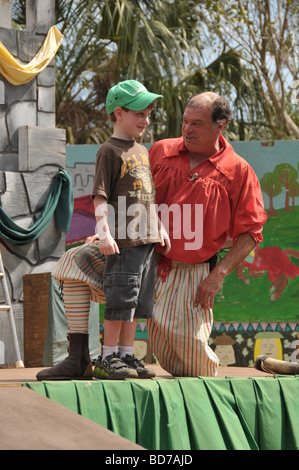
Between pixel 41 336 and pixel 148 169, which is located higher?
pixel 148 169

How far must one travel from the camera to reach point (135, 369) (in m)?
3.58

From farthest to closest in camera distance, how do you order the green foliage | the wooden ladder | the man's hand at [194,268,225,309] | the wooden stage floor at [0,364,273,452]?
the green foliage, the wooden ladder, the man's hand at [194,268,225,309], the wooden stage floor at [0,364,273,452]

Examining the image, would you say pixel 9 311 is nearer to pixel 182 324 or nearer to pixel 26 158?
pixel 26 158

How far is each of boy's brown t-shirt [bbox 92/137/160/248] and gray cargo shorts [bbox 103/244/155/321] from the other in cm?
6

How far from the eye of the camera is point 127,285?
3539 mm

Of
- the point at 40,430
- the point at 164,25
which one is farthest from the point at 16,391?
the point at 164,25

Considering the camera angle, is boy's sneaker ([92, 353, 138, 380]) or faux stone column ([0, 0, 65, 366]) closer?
boy's sneaker ([92, 353, 138, 380])

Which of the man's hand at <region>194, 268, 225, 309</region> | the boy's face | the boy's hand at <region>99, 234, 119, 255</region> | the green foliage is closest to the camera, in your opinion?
the boy's hand at <region>99, 234, 119, 255</region>

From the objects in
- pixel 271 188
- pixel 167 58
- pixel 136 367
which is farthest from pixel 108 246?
pixel 167 58

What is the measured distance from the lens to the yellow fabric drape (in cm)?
635

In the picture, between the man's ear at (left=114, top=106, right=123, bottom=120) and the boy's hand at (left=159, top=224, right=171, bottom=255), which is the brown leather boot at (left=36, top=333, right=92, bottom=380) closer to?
the boy's hand at (left=159, top=224, right=171, bottom=255)

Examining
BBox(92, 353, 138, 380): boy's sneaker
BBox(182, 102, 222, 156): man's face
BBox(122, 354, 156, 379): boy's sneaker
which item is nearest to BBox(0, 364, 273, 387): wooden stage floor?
BBox(122, 354, 156, 379): boy's sneaker
